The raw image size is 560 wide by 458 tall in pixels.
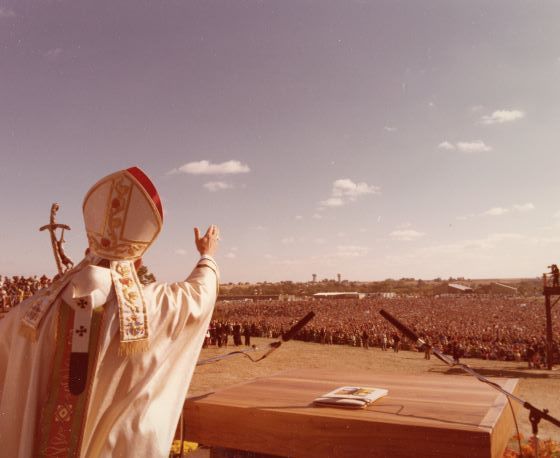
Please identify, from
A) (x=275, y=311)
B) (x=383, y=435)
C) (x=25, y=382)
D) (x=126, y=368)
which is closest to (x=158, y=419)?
(x=126, y=368)

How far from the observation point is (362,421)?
2.28 metres

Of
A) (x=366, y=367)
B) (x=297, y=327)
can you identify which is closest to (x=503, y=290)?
(x=366, y=367)

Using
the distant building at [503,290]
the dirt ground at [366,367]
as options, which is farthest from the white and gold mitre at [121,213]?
the distant building at [503,290]

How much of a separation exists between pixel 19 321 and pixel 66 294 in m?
0.29

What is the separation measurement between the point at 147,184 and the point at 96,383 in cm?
104

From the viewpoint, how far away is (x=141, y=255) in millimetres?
2631

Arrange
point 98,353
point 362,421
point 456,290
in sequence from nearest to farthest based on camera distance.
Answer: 1. point 362,421
2. point 98,353
3. point 456,290

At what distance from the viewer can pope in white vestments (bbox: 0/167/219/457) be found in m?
2.37

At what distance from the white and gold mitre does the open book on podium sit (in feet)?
4.32

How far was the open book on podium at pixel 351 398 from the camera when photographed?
2.53 metres

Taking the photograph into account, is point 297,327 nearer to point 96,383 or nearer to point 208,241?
point 208,241

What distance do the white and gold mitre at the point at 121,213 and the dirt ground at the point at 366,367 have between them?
1175cm

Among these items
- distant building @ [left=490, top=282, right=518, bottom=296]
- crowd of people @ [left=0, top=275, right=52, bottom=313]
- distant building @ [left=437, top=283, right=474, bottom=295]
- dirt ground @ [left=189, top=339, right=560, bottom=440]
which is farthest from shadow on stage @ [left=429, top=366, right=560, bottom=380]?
distant building @ [left=490, top=282, right=518, bottom=296]

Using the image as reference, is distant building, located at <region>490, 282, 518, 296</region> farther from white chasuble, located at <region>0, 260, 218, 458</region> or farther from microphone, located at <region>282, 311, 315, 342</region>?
white chasuble, located at <region>0, 260, 218, 458</region>
